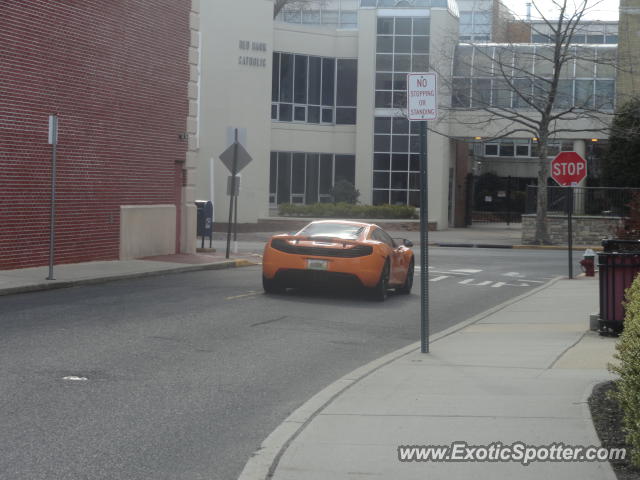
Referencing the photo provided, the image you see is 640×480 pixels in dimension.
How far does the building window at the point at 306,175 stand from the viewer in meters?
47.7

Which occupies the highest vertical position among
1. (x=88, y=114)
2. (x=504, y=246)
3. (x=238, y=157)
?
(x=88, y=114)

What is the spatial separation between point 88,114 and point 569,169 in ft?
34.0

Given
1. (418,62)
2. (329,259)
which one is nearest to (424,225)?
(329,259)

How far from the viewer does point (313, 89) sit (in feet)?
159

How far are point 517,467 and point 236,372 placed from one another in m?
4.22

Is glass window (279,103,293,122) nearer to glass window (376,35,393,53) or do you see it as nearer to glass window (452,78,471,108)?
glass window (376,35,393,53)

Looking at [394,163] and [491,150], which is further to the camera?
[491,150]

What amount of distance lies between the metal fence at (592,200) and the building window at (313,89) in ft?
37.6

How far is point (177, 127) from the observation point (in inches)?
985

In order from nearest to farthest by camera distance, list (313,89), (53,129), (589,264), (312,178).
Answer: (53,129)
(589,264)
(313,89)
(312,178)

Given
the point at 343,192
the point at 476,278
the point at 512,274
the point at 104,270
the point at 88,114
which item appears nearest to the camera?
the point at 104,270

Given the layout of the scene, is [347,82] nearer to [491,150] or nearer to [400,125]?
[400,125]

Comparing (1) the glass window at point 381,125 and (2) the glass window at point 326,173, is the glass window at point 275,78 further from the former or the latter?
(1) the glass window at point 381,125

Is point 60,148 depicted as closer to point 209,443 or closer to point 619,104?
point 209,443
